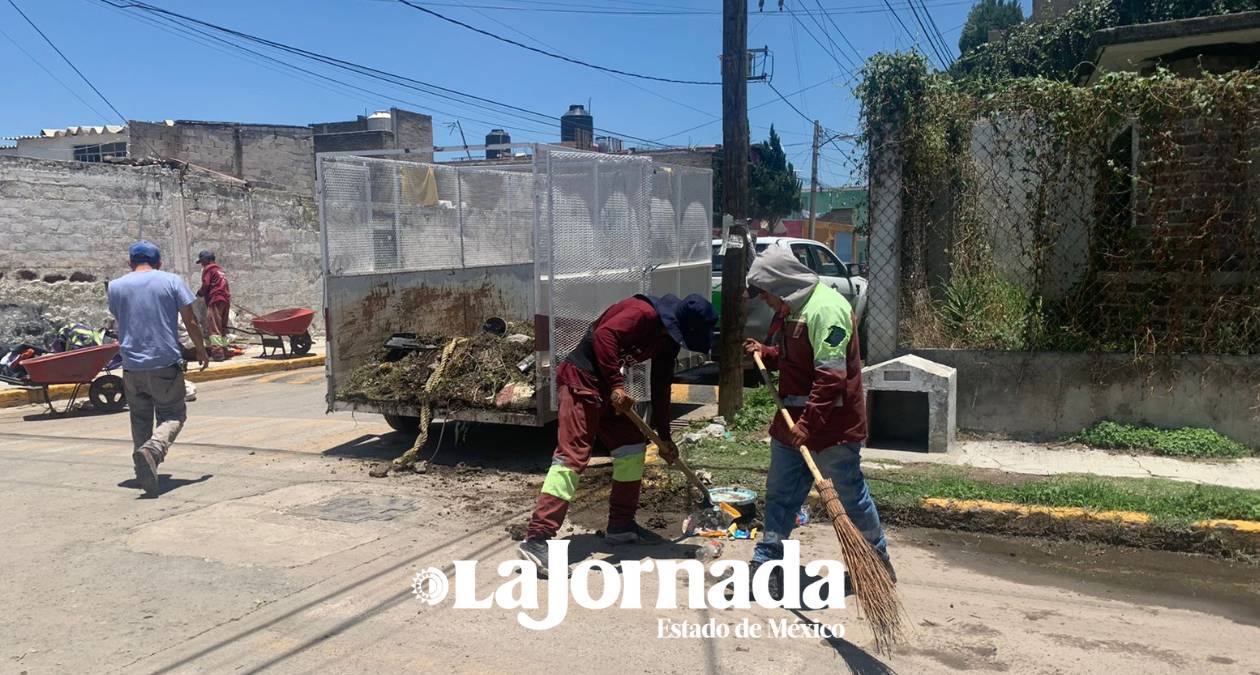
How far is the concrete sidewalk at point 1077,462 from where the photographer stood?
20.7 feet

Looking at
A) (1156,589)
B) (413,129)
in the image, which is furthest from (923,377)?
(413,129)

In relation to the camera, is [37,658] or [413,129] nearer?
[37,658]

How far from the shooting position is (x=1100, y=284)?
734cm

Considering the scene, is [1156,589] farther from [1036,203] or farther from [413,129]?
[413,129]

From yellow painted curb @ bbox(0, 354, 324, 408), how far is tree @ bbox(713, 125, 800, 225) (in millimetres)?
23344

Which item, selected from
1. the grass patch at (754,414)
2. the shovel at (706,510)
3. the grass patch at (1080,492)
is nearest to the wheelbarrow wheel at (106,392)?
the grass patch at (754,414)

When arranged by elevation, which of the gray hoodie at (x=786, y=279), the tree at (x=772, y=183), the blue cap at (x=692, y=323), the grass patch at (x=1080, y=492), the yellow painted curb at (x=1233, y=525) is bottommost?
the yellow painted curb at (x=1233, y=525)

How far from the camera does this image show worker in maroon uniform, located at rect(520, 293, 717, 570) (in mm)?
4879

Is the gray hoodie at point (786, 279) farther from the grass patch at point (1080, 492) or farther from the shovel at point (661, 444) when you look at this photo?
the grass patch at point (1080, 492)

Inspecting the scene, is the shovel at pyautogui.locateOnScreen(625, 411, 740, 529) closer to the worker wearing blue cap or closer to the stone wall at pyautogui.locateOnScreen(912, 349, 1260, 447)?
the stone wall at pyautogui.locateOnScreen(912, 349, 1260, 447)

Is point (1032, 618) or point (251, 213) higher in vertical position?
point (251, 213)

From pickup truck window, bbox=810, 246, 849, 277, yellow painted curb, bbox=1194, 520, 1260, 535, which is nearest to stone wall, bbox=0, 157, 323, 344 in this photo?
pickup truck window, bbox=810, 246, 849, 277

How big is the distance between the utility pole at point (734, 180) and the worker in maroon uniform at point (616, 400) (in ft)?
8.58

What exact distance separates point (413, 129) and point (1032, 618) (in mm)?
33763
